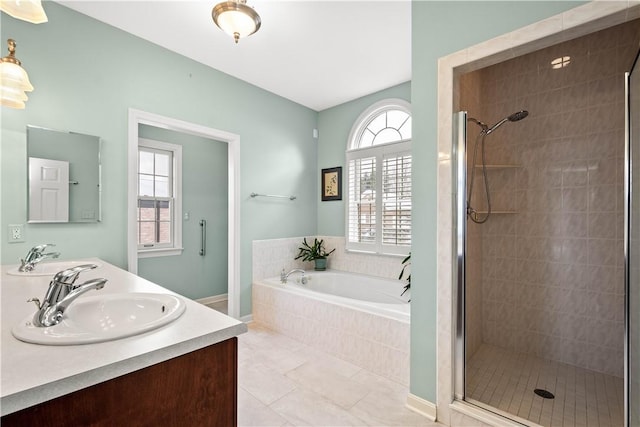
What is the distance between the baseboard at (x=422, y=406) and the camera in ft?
5.91

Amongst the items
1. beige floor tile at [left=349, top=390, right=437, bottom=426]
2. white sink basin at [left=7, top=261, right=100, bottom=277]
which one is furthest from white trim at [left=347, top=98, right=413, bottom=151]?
white sink basin at [left=7, top=261, right=100, bottom=277]

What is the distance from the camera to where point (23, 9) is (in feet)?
3.77

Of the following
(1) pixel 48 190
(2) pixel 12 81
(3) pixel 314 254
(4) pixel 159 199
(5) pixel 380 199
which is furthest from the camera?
(3) pixel 314 254

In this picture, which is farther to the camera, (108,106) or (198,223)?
(198,223)

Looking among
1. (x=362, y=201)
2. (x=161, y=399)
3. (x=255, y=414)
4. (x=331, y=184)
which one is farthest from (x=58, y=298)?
(x=331, y=184)

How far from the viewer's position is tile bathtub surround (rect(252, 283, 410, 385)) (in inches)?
88.2

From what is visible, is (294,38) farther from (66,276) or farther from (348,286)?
(348,286)

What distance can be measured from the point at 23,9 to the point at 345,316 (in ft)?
8.50

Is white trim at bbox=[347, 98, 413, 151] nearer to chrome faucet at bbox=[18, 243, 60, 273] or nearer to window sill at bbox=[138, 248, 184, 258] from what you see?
window sill at bbox=[138, 248, 184, 258]

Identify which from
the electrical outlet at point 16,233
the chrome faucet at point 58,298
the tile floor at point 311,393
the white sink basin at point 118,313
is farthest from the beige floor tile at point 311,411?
the electrical outlet at point 16,233

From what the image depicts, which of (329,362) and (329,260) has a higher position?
(329,260)

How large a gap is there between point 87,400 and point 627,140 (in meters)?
2.32

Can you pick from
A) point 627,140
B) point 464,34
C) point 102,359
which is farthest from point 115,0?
point 627,140

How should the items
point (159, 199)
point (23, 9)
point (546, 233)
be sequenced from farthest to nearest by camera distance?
point (159, 199)
point (546, 233)
point (23, 9)
